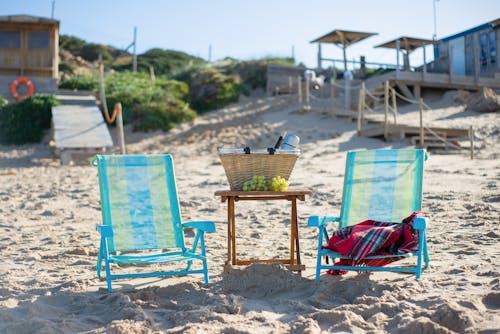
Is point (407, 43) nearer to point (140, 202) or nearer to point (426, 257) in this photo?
point (426, 257)

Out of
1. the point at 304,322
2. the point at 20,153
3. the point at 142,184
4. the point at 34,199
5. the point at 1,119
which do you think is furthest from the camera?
the point at 1,119

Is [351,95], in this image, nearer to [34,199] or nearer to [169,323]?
[34,199]

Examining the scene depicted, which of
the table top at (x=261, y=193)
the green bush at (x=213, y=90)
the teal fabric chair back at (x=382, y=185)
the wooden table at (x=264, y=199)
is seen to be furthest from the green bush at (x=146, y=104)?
the table top at (x=261, y=193)

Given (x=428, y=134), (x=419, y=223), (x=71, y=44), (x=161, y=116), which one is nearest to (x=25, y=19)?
(x=161, y=116)

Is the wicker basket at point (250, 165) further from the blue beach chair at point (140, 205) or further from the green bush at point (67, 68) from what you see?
the green bush at point (67, 68)

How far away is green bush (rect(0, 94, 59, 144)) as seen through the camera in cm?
1662

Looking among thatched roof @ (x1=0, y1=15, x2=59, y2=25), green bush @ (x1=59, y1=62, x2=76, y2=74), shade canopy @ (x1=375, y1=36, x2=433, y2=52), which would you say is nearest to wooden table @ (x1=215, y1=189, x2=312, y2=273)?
thatched roof @ (x1=0, y1=15, x2=59, y2=25)

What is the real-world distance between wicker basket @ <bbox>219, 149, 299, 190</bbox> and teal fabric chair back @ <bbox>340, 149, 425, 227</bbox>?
65cm

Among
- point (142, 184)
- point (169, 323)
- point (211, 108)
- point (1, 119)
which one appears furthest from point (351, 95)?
point (169, 323)

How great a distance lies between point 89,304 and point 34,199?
5.17 metres

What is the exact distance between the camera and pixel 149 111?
18.0 metres

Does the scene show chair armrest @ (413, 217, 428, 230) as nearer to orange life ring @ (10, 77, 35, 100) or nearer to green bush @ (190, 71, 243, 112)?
orange life ring @ (10, 77, 35, 100)

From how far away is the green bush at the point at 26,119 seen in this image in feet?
54.5

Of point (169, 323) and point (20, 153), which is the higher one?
point (20, 153)
